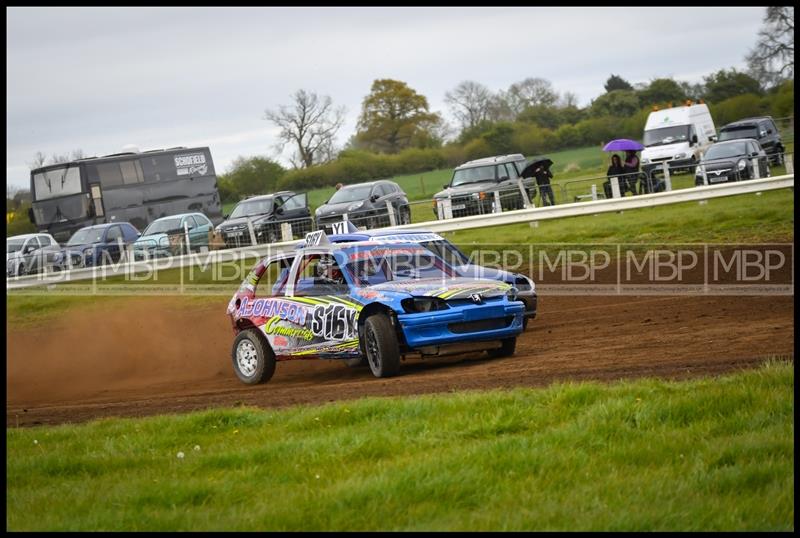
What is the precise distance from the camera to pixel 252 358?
42.4 feet

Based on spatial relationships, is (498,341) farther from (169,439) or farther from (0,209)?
(0,209)

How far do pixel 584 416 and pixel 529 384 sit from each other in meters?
1.80

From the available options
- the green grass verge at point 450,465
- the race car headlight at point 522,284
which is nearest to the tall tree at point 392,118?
the race car headlight at point 522,284

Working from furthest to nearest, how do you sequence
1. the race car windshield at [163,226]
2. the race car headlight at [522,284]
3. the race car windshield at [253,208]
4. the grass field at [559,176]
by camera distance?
1. the grass field at [559,176]
2. the race car windshield at [253,208]
3. the race car windshield at [163,226]
4. the race car headlight at [522,284]

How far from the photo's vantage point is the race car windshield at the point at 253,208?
30.4m

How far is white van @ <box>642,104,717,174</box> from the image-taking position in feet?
122

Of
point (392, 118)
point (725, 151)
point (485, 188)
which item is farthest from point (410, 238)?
point (392, 118)

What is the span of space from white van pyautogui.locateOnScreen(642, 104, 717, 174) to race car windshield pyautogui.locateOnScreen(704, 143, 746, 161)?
5.88 m

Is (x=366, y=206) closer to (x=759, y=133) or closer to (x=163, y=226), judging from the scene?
(x=163, y=226)

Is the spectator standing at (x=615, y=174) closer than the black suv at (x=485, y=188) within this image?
Yes

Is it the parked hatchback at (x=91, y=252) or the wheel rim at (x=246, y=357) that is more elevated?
the parked hatchback at (x=91, y=252)

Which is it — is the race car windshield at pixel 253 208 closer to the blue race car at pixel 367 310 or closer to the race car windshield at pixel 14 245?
the race car windshield at pixel 14 245

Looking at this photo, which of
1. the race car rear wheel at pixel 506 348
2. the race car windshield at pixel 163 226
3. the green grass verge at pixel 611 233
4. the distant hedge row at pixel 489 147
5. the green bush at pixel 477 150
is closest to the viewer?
the race car rear wheel at pixel 506 348

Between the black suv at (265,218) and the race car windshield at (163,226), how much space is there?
1071 mm
